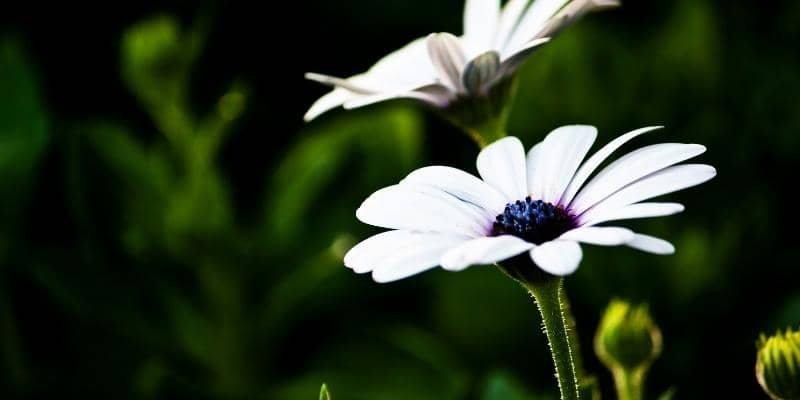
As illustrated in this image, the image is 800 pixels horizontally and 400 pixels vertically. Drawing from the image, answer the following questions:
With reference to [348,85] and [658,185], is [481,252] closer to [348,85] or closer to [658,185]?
[658,185]

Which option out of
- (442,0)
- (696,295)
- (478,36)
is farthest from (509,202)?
(442,0)

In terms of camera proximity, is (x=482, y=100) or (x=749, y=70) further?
(x=749, y=70)

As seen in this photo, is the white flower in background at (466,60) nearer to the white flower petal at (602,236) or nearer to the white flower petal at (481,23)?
the white flower petal at (481,23)

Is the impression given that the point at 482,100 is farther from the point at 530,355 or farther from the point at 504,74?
the point at 530,355

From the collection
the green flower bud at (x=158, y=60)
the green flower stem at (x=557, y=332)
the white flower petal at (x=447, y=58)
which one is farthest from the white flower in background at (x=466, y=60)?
the green flower bud at (x=158, y=60)

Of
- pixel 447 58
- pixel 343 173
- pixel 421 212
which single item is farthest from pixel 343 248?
pixel 421 212

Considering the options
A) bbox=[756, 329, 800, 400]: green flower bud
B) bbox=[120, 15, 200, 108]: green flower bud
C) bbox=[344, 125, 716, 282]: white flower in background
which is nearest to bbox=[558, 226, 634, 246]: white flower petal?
bbox=[344, 125, 716, 282]: white flower in background

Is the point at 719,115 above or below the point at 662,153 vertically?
above
